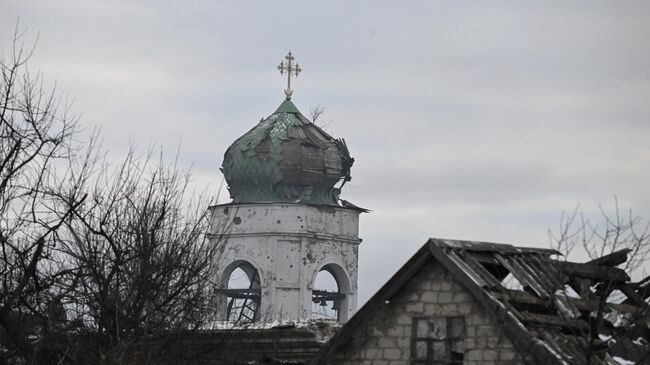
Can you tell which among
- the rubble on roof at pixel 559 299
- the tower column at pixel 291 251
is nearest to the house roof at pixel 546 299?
the rubble on roof at pixel 559 299

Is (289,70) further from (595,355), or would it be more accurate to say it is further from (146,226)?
(595,355)

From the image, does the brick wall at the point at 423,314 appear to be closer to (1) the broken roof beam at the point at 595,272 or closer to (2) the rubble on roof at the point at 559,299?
(2) the rubble on roof at the point at 559,299

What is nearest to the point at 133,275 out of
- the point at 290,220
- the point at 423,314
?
the point at 423,314

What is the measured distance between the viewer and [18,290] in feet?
55.0

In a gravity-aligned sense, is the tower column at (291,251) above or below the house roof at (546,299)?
above

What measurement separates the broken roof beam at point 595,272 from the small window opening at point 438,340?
1492 millimetres

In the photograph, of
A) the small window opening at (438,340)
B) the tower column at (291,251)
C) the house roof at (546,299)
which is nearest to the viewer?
the house roof at (546,299)

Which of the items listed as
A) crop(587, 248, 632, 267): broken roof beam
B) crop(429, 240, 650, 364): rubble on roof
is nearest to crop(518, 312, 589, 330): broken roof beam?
crop(429, 240, 650, 364): rubble on roof

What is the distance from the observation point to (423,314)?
714 inches

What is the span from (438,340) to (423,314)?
1.31 feet

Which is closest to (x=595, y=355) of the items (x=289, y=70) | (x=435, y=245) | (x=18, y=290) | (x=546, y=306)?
(x=546, y=306)

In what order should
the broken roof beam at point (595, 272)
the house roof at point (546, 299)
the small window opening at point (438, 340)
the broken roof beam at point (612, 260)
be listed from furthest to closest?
the broken roof beam at point (612, 260) → the broken roof beam at point (595, 272) → the small window opening at point (438, 340) → the house roof at point (546, 299)

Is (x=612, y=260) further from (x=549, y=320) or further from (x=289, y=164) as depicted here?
(x=289, y=164)

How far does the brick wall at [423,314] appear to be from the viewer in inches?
683
